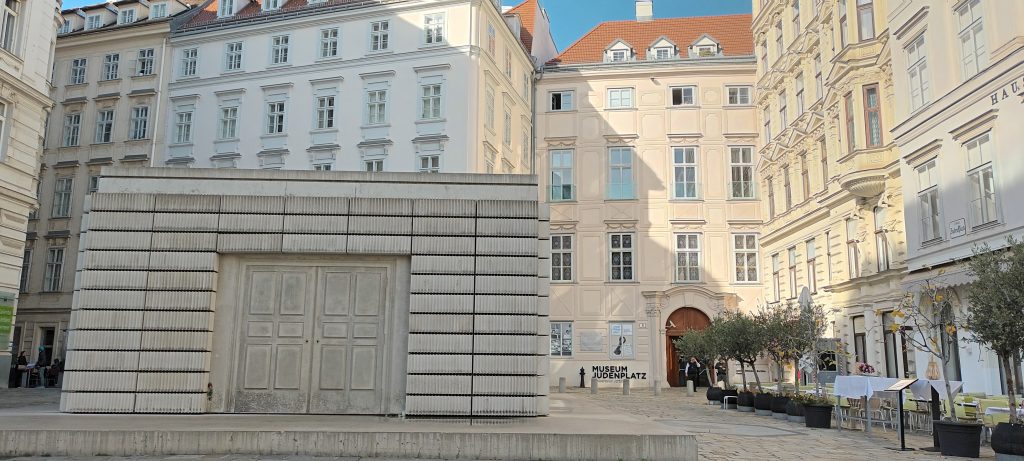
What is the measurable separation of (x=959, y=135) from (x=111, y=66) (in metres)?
37.8

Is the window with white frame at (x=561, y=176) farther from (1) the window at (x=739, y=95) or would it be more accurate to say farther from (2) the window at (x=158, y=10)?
(2) the window at (x=158, y=10)

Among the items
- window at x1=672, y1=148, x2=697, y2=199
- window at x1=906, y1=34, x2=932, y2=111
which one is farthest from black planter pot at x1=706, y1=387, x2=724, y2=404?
window at x1=672, y1=148, x2=697, y2=199

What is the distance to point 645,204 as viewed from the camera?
3838 centimetres

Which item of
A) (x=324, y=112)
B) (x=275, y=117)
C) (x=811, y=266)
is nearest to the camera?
(x=811, y=266)

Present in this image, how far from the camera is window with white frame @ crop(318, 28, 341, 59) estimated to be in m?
35.3

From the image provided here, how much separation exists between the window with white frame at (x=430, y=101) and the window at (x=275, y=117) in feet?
22.6

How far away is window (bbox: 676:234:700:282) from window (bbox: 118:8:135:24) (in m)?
30.1

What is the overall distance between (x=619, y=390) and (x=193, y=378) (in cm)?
2587

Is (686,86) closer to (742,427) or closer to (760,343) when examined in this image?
(760,343)

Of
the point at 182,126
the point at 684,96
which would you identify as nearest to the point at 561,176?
the point at 684,96

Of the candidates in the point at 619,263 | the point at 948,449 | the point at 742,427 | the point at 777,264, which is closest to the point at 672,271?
the point at 619,263

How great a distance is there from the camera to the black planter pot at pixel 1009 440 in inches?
435

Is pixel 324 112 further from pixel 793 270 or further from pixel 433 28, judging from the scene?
pixel 793 270

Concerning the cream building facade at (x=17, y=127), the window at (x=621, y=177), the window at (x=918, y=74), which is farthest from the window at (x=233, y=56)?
the window at (x=918, y=74)
